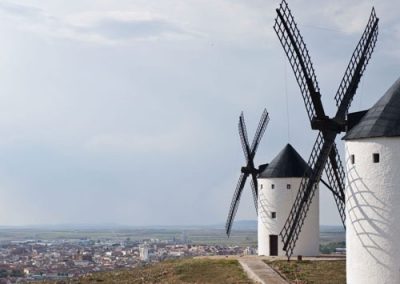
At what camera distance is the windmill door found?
36.0 meters

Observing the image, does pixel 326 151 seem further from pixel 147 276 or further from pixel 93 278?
pixel 93 278

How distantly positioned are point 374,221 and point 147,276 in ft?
42.4

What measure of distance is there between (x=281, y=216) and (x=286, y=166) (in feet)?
8.67

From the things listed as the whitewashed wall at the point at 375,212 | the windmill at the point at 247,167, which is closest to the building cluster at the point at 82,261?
the windmill at the point at 247,167

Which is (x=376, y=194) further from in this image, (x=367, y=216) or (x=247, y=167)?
(x=247, y=167)

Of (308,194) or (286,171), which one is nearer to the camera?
(308,194)

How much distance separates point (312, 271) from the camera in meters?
28.4

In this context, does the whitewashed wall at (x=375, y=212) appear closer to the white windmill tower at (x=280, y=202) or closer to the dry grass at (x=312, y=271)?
the dry grass at (x=312, y=271)

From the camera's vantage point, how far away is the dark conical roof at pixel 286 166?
35719 millimetres

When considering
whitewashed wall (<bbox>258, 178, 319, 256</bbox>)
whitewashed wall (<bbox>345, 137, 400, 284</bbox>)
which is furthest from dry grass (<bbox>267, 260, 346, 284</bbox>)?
whitewashed wall (<bbox>345, 137, 400, 284</bbox>)

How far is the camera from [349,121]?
24031 mm

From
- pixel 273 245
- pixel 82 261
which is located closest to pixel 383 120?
pixel 273 245

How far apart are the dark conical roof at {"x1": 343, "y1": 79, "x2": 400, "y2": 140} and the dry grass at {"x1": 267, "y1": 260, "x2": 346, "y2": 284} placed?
6755 millimetres

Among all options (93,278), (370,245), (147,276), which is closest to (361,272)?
(370,245)
